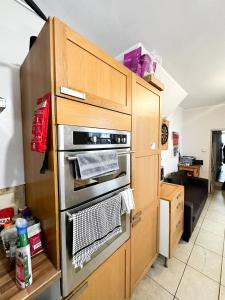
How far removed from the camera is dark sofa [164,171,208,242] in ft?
7.39

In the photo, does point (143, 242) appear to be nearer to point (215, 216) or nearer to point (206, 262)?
point (206, 262)

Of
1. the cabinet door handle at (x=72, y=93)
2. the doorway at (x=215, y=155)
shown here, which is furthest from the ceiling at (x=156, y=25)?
the doorway at (x=215, y=155)

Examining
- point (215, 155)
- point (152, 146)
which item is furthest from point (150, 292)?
point (215, 155)

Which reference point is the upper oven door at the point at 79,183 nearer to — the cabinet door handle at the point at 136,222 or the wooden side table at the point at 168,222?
the cabinet door handle at the point at 136,222

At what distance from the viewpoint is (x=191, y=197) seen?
3184mm

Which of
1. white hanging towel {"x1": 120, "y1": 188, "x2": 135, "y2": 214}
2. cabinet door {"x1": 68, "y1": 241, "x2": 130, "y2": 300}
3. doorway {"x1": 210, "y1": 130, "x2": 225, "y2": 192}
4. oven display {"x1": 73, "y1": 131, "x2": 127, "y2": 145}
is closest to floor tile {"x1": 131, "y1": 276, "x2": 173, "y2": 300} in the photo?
cabinet door {"x1": 68, "y1": 241, "x2": 130, "y2": 300}

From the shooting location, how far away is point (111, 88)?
3.33 feet

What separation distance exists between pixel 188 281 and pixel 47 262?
1.70 m

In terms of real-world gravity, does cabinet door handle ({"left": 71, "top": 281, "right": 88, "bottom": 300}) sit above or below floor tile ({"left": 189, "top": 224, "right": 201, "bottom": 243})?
above

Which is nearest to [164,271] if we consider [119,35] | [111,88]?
[111,88]

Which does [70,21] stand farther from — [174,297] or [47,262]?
[174,297]

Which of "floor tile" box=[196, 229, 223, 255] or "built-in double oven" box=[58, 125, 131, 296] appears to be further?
"floor tile" box=[196, 229, 223, 255]

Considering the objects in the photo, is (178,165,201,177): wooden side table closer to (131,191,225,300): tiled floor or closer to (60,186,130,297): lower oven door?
(131,191,225,300): tiled floor

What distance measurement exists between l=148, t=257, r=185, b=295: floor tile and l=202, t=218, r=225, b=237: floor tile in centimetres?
110
